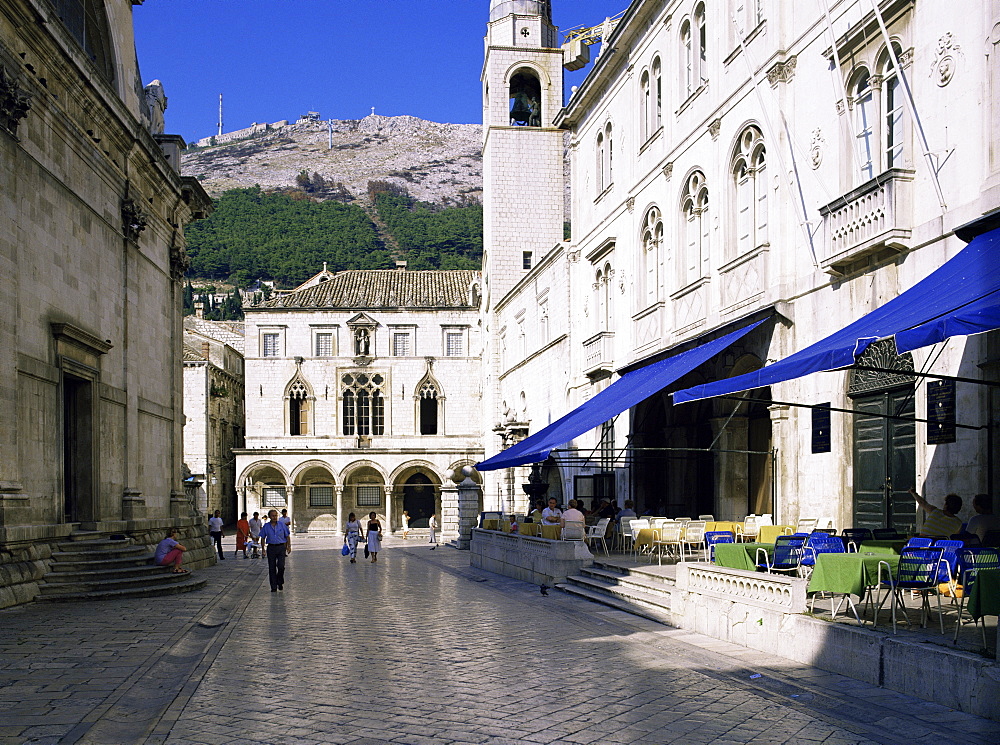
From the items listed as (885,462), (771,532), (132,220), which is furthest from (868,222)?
(132,220)

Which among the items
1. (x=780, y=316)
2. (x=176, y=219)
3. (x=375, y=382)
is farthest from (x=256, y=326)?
(x=780, y=316)

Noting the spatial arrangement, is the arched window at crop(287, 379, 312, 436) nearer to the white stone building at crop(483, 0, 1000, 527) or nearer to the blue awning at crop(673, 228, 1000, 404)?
the white stone building at crop(483, 0, 1000, 527)

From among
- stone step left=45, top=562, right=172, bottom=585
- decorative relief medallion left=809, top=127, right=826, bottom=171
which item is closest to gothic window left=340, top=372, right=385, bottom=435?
stone step left=45, top=562, right=172, bottom=585

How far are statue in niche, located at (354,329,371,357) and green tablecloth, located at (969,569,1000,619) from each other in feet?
164

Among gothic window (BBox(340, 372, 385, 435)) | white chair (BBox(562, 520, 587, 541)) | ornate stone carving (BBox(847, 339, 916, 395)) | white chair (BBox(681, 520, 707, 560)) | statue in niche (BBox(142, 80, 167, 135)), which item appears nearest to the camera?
ornate stone carving (BBox(847, 339, 916, 395))

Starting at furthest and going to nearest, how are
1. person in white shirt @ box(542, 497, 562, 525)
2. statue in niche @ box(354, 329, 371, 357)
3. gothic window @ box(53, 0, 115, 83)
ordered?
statue in niche @ box(354, 329, 371, 357), person in white shirt @ box(542, 497, 562, 525), gothic window @ box(53, 0, 115, 83)

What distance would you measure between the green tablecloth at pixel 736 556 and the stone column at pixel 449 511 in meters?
30.1

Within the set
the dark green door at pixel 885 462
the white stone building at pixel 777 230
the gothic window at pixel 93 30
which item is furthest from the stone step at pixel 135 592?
the dark green door at pixel 885 462

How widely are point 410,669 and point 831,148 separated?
10233 millimetres

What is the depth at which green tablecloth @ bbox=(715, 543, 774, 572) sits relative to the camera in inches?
453

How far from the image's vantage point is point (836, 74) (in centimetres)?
1456

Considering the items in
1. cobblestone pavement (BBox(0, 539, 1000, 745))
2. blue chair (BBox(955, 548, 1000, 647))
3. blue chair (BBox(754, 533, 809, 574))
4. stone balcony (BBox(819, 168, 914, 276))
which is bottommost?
cobblestone pavement (BBox(0, 539, 1000, 745))

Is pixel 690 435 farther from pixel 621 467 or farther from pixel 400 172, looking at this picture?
pixel 400 172

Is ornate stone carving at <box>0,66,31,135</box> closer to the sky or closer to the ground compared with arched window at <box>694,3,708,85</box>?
closer to the ground
